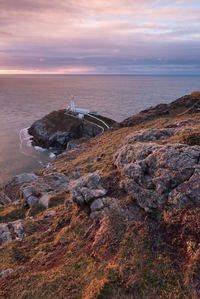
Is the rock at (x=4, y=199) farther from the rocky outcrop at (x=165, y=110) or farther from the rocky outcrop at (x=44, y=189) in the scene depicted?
the rocky outcrop at (x=165, y=110)

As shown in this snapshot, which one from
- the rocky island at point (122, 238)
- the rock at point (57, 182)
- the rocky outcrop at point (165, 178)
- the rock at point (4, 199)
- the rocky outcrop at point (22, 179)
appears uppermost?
the rocky outcrop at point (165, 178)

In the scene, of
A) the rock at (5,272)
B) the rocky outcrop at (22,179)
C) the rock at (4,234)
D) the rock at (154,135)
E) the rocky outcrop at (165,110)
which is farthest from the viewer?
the rocky outcrop at (165,110)

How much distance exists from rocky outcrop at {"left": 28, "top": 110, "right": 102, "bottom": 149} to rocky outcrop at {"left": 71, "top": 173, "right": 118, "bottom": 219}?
4851 cm

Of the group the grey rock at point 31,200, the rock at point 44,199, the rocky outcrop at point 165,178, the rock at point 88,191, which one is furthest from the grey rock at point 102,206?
→ the grey rock at point 31,200

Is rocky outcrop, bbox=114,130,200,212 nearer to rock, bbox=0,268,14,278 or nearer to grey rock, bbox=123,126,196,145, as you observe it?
grey rock, bbox=123,126,196,145

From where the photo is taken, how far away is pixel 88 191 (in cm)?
1177

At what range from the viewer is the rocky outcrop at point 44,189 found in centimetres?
1789

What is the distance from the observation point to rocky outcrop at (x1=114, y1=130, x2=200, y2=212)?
9.29 m

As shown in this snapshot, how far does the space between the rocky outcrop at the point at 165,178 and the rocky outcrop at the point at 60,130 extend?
50288 mm

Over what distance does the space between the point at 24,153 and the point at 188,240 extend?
162 ft

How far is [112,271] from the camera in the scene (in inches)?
297

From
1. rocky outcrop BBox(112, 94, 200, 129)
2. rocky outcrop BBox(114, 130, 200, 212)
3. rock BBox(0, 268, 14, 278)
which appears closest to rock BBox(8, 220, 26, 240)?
rock BBox(0, 268, 14, 278)

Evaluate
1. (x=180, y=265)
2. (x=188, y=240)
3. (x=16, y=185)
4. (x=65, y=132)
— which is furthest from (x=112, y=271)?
(x=65, y=132)

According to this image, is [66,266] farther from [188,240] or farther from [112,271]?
[188,240]
